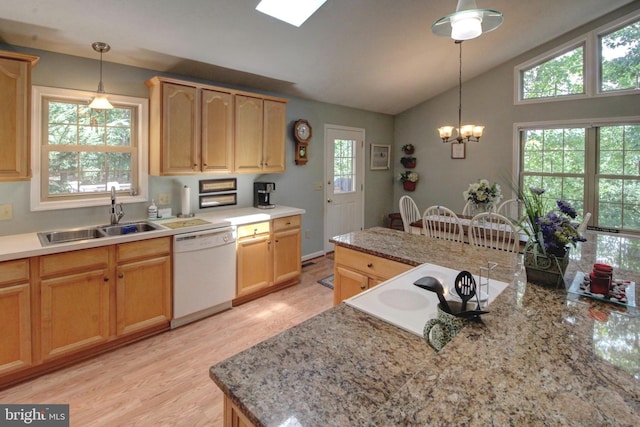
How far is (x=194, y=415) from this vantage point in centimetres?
197

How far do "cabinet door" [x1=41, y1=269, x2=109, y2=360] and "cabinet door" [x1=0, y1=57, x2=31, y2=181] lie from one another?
79 cm

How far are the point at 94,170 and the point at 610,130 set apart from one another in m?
5.74

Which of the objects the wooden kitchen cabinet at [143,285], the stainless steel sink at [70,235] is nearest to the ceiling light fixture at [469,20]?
the wooden kitchen cabinet at [143,285]

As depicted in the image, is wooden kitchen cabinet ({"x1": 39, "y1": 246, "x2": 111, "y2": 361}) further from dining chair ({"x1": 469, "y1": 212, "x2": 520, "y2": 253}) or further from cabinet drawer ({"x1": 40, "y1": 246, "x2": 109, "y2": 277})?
dining chair ({"x1": 469, "y1": 212, "x2": 520, "y2": 253})

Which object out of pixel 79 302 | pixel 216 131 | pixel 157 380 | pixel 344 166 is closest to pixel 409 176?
pixel 344 166

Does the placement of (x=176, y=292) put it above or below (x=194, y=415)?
above

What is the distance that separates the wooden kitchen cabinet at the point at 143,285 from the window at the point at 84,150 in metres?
0.67

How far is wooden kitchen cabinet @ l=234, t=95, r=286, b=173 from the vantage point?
139 inches

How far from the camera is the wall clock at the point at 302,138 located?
4398mm

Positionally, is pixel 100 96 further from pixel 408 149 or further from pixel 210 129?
pixel 408 149

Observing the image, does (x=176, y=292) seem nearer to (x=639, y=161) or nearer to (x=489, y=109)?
(x=489, y=109)

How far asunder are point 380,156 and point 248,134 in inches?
117

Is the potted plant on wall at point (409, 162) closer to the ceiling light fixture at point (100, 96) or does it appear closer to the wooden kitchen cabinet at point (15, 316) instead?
the ceiling light fixture at point (100, 96)

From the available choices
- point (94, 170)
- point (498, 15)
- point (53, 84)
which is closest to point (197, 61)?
point (53, 84)
